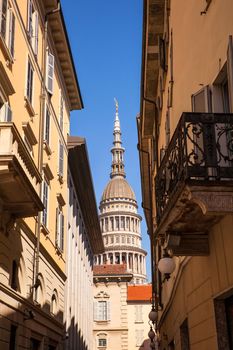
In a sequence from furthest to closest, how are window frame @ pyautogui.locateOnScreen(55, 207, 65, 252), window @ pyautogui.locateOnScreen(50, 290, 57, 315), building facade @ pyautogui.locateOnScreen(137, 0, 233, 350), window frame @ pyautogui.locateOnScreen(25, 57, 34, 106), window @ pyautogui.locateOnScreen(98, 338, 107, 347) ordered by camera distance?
window @ pyautogui.locateOnScreen(98, 338, 107, 347) → window frame @ pyautogui.locateOnScreen(55, 207, 65, 252) → window @ pyautogui.locateOnScreen(50, 290, 57, 315) → window frame @ pyautogui.locateOnScreen(25, 57, 34, 106) → building facade @ pyautogui.locateOnScreen(137, 0, 233, 350)

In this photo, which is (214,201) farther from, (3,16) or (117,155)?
(117,155)

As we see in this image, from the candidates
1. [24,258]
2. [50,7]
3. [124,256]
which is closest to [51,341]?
[24,258]

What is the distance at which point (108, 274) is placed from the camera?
66812 millimetres

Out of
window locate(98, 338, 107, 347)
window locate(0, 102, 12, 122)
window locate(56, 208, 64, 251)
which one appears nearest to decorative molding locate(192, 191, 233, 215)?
window locate(0, 102, 12, 122)

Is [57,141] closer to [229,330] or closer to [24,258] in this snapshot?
[24,258]

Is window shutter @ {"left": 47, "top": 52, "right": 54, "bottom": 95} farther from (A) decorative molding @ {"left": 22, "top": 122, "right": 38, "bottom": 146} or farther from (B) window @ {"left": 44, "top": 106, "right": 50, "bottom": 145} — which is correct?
(A) decorative molding @ {"left": 22, "top": 122, "right": 38, "bottom": 146}

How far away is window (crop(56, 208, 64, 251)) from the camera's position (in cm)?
2406

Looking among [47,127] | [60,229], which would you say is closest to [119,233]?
[60,229]

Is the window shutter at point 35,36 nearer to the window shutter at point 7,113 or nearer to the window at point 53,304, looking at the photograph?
the window shutter at point 7,113

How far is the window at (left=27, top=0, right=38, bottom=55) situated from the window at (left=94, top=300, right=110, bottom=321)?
5091 cm

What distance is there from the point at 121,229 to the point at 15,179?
10643 centimetres

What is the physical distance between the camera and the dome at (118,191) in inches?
4793

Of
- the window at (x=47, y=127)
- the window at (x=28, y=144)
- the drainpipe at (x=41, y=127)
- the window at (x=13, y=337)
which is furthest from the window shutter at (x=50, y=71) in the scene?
the window at (x=13, y=337)

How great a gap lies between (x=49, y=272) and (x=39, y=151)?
506 cm
